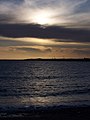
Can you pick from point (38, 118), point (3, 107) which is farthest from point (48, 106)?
point (38, 118)

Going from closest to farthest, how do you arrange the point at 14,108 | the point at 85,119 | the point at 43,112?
the point at 85,119 → the point at 43,112 → the point at 14,108

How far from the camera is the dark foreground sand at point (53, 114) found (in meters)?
27.3

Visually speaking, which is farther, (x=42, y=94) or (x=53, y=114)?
(x=42, y=94)

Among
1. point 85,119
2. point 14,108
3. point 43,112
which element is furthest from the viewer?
point 14,108

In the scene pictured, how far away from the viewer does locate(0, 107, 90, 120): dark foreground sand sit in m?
27.3

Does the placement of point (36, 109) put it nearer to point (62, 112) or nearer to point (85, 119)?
point (62, 112)

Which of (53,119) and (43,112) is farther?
(43,112)

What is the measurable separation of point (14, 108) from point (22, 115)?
428 cm

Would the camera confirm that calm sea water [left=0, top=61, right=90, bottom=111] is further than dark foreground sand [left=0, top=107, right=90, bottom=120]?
Yes

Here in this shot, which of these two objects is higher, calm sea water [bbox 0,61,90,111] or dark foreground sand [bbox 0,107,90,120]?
dark foreground sand [bbox 0,107,90,120]

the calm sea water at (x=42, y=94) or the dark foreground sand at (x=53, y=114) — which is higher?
the dark foreground sand at (x=53, y=114)

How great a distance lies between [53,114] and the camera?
29.5 metres

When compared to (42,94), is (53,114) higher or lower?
higher

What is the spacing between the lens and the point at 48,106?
112 feet
